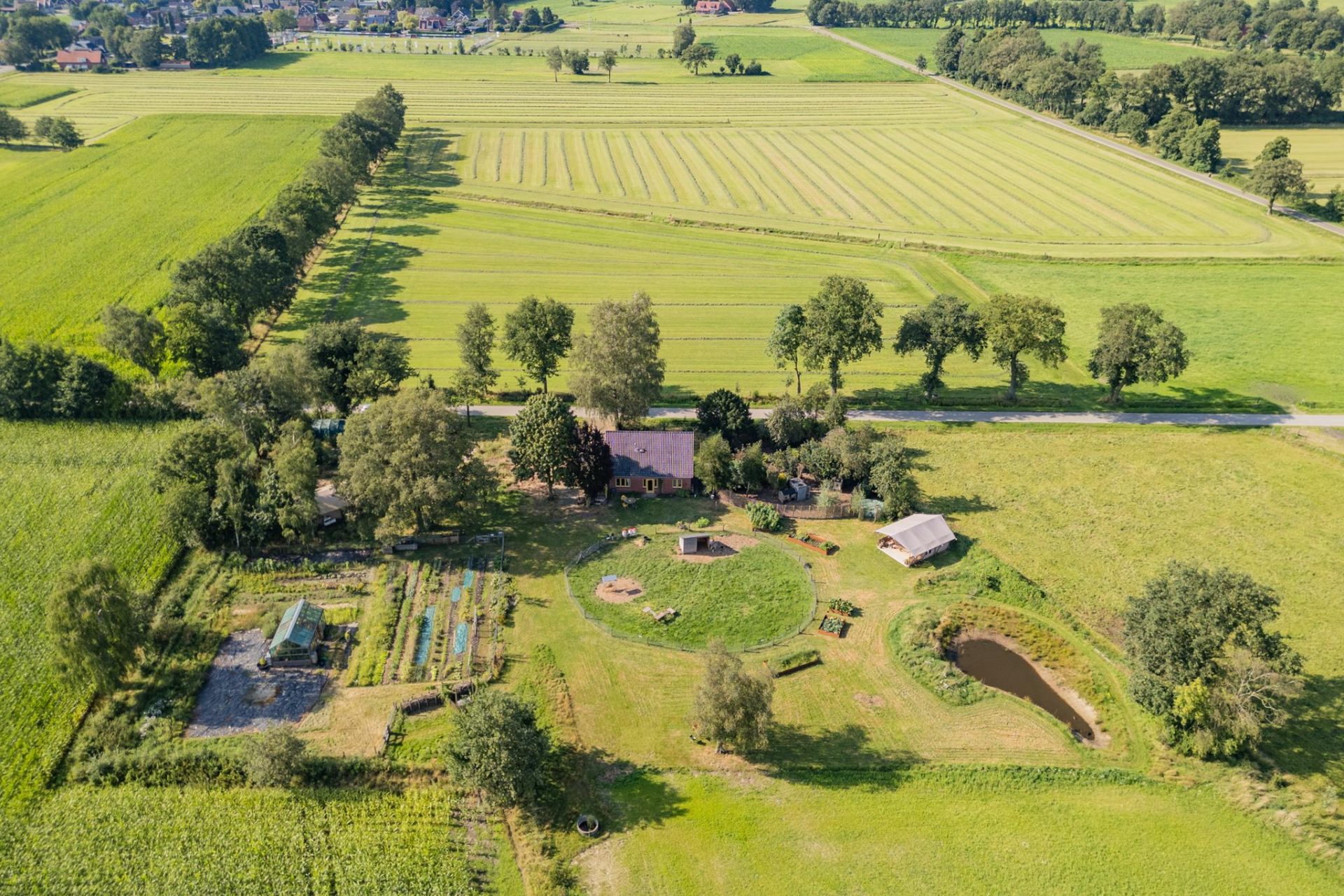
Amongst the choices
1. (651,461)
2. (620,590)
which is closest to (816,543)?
(651,461)

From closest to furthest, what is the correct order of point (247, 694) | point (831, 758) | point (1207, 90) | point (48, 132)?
1. point (831, 758)
2. point (247, 694)
3. point (48, 132)
4. point (1207, 90)

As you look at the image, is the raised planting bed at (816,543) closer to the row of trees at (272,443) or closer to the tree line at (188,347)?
the row of trees at (272,443)

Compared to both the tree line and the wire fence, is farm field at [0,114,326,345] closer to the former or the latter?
the tree line

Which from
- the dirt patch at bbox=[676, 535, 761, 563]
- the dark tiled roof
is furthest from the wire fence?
the dark tiled roof

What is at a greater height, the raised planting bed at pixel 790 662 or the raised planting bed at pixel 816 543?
the raised planting bed at pixel 816 543

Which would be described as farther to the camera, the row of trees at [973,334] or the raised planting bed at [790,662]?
the row of trees at [973,334]

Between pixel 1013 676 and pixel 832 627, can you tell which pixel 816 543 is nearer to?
pixel 832 627

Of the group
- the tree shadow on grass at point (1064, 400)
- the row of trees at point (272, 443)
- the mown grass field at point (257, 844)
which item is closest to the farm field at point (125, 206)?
the row of trees at point (272, 443)
